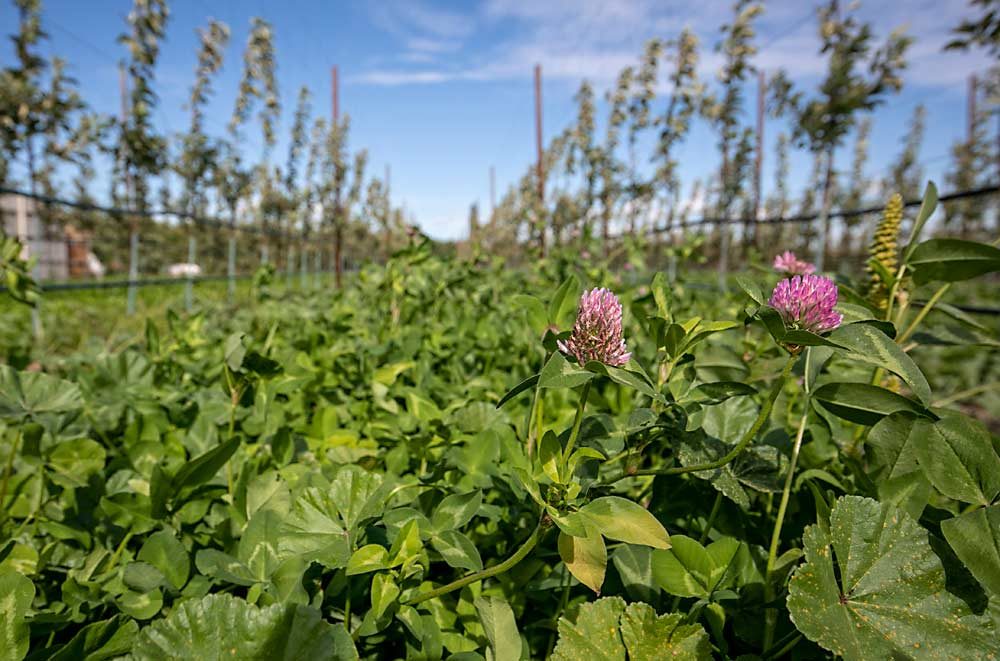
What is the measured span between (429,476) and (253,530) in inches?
9.4

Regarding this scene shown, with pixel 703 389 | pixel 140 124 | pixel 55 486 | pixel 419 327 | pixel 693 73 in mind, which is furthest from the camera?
pixel 693 73

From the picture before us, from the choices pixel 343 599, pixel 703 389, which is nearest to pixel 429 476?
pixel 343 599

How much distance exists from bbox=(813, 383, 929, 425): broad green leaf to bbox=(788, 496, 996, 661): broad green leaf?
0.38 feet

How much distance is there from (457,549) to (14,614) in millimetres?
418

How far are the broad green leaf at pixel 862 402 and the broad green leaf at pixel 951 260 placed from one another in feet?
0.77

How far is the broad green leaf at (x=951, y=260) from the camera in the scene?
71 cm

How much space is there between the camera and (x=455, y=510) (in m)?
0.69

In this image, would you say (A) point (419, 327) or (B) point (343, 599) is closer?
(B) point (343, 599)

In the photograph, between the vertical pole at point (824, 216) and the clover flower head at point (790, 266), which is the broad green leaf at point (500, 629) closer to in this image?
the clover flower head at point (790, 266)

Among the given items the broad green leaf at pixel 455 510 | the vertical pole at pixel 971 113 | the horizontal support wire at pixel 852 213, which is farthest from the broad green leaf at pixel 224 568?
the vertical pole at pixel 971 113

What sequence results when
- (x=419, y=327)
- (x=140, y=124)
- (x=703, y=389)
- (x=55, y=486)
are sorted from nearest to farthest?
(x=703, y=389)
(x=55, y=486)
(x=419, y=327)
(x=140, y=124)

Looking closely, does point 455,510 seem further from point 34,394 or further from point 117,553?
point 34,394

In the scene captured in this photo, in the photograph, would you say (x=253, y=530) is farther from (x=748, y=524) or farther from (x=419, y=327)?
(x=419, y=327)

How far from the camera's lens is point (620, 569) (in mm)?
707
